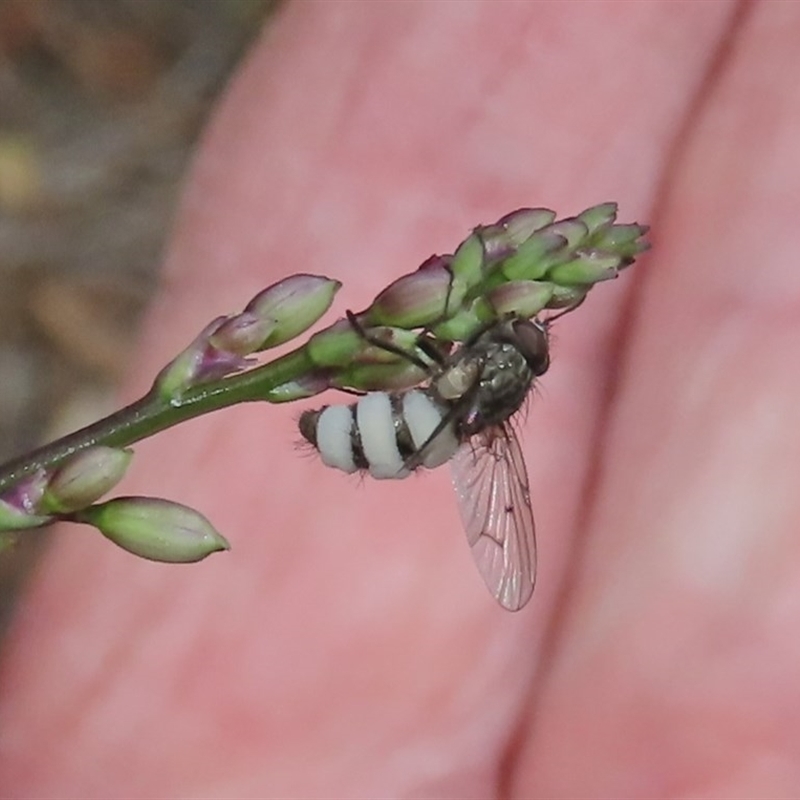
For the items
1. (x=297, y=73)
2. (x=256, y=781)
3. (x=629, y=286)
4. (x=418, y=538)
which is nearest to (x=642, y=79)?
(x=629, y=286)

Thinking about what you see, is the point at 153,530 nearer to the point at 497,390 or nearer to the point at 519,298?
the point at 519,298

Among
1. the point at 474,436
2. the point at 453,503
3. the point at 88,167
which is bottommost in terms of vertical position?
the point at 474,436

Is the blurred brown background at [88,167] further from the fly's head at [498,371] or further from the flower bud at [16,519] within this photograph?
the flower bud at [16,519]

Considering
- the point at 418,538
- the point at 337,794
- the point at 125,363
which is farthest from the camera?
the point at 125,363

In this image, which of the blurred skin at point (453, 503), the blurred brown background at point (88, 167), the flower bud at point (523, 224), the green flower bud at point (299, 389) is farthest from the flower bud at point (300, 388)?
the blurred brown background at point (88, 167)

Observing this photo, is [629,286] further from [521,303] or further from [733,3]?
[521,303]

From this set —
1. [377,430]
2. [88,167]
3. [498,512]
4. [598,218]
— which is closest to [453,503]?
[498,512]
